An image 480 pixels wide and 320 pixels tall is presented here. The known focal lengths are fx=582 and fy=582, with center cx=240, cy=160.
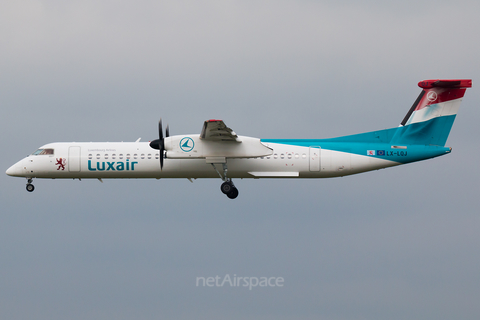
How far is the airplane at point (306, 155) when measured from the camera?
94.0 ft

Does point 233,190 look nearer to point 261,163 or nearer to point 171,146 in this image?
point 261,163

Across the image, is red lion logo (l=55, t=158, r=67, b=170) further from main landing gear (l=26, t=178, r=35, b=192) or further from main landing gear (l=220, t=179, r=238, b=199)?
main landing gear (l=220, t=179, r=238, b=199)

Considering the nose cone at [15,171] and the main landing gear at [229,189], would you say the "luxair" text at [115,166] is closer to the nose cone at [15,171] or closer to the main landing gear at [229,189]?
the nose cone at [15,171]

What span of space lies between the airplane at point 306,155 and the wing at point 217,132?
1.80 ft

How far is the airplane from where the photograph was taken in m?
28.7

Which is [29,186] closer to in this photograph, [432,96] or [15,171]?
[15,171]

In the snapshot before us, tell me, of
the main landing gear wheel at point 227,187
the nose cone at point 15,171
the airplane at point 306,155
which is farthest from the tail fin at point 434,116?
the nose cone at point 15,171

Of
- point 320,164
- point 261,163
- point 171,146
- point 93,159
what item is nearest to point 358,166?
point 320,164

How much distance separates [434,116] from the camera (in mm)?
28875

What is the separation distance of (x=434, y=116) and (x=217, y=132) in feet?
35.7

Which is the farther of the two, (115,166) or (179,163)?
(115,166)

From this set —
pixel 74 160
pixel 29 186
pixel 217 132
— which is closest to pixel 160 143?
pixel 217 132

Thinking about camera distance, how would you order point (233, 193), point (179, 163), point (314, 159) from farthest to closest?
1. point (233, 193)
2. point (179, 163)
3. point (314, 159)

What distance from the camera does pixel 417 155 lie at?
93.9ft
